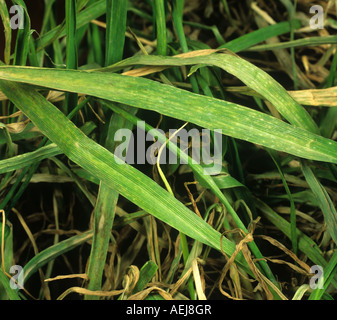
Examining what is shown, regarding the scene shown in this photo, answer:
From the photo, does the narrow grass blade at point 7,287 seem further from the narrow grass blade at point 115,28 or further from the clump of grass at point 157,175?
the narrow grass blade at point 115,28

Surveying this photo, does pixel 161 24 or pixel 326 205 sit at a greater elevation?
pixel 161 24

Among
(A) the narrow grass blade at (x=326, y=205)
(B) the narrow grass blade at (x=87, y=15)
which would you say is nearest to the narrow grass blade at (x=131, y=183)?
(A) the narrow grass blade at (x=326, y=205)

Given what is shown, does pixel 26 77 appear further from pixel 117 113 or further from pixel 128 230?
pixel 128 230

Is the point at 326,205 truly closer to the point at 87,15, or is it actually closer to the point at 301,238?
the point at 301,238

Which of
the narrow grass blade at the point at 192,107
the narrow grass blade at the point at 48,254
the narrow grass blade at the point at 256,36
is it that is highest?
the narrow grass blade at the point at 256,36

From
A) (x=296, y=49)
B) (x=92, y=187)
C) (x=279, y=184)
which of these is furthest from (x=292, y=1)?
(x=92, y=187)

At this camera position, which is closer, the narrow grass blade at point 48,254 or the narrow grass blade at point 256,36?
the narrow grass blade at point 48,254

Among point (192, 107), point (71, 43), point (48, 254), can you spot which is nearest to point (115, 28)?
point (71, 43)

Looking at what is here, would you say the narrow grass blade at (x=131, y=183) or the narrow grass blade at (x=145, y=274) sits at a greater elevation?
the narrow grass blade at (x=131, y=183)

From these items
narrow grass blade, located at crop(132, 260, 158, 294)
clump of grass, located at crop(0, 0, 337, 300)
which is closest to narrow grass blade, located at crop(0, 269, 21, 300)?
clump of grass, located at crop(0, 0, 337, 300)
